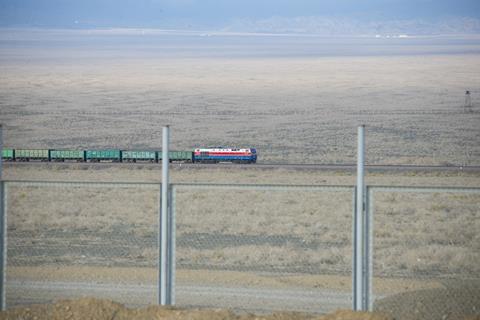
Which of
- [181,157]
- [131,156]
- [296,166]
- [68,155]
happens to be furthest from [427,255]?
[68,155]

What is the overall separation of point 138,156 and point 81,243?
21.3 metres

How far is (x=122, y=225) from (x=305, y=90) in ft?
293

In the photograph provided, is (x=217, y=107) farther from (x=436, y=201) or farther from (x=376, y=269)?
(x=376, y=269)

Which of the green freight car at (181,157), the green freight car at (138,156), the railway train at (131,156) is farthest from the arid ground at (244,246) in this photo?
the green freight car at (138,156)

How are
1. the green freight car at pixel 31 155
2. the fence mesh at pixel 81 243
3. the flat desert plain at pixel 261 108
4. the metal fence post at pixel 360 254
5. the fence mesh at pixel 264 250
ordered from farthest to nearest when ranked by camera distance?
1. the flat desert plain at pixel 261 108
2. the green freight car at pixel 31 155
3. the fence mesh at pixel 81 243
4. the fence mesh at pixel 264 250
5. the metal fence post at pixel 360 254

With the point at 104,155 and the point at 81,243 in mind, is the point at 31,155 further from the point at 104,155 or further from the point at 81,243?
the point at 81,243

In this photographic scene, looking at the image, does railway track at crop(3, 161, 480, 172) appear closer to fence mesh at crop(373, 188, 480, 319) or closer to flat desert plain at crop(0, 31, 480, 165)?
flat desert plain at crop(0, 31, 480, 165)

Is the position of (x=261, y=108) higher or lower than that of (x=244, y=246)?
higher

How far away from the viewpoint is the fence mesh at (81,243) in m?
13.2

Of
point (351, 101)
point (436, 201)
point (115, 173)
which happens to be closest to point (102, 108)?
point (351, 101)

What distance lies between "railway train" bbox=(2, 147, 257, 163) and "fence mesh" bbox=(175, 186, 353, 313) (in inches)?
423

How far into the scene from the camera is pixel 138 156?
133 ft

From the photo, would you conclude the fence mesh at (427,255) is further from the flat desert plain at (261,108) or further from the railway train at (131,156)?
the flat desert plain at (261,108)

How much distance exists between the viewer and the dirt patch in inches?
405
